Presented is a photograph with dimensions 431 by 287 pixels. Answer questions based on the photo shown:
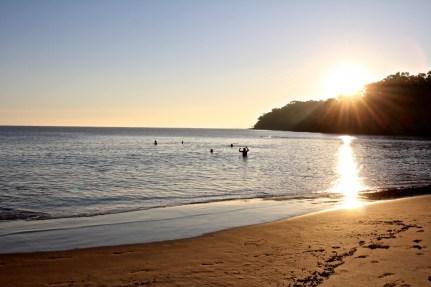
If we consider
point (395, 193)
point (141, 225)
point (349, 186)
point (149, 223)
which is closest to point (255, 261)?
point (141, 225)

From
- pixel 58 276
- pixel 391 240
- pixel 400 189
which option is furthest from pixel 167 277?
pixel 400 189

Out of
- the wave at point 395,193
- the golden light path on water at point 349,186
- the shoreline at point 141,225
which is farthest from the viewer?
the wave at point 395,193

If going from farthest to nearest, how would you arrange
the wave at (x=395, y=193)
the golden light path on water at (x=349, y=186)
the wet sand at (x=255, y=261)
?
1. the wave at (x=395, y=193)
2. the golden light path on water at (x=349, y=186)
3. the wet sand at (x=255, y=261)

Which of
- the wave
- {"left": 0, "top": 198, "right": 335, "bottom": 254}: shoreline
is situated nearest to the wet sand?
{"left": 0, "top": 198, "right": 335, "bottom": 254}: shoreline

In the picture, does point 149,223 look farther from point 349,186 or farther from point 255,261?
point 349,186

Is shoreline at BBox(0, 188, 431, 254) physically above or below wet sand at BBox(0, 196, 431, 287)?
below

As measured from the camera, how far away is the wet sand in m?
9.27

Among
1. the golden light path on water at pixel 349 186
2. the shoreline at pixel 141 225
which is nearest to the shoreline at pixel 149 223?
the shoreline at pixel 141 225

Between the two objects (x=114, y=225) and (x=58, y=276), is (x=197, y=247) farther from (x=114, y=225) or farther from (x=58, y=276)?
(x=114, y=225)

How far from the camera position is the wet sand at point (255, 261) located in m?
9.27

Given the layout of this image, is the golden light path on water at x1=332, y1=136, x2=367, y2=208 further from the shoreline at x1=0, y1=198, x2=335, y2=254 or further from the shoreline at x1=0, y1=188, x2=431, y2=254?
the shoreline at x1=0, y1=198, x2=335, y2=254

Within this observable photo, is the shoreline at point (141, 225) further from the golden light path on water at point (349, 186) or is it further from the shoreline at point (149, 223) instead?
the golden light path on water at point (349, 186)

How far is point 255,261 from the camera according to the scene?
10.9m

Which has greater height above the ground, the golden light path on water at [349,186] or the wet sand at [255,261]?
the wet sand at [255,261]
